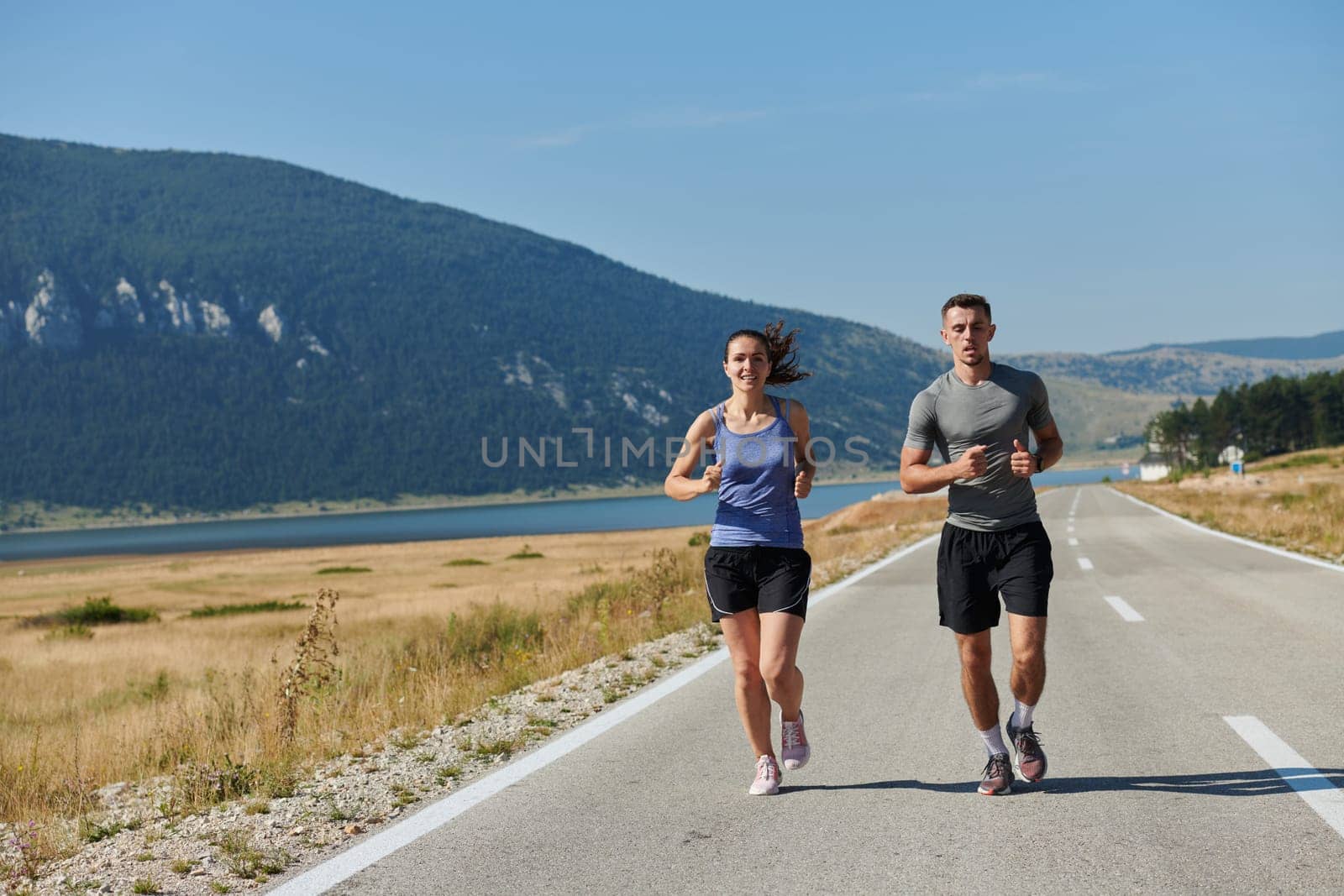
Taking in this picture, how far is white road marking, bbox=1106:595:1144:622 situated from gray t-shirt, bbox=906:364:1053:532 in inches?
297

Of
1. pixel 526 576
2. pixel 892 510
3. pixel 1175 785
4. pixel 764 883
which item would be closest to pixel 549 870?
pixel 764 883

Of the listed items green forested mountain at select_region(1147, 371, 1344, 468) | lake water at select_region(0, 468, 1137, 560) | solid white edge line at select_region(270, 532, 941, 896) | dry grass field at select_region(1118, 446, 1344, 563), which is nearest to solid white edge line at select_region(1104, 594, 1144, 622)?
solid white edge line at select_region(270, 532, 941, 896)

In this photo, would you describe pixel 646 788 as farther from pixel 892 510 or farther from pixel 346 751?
pixel 892 510

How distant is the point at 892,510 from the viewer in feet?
190

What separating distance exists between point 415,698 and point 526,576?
3484cm

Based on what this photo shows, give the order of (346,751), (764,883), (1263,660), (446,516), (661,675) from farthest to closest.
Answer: (446,516) → (661,675) → (1263,660) → (346,751) → (764,883)

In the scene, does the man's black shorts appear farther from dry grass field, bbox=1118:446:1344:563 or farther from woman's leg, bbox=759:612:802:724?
dry grass field, bbox=1118:446:1344:563

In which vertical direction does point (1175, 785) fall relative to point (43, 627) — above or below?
above

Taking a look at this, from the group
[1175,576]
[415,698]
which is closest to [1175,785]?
[415,698]

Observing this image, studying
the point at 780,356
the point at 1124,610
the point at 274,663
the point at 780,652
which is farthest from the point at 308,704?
the point at 1124,610

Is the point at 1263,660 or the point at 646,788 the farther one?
the point at 1263,660

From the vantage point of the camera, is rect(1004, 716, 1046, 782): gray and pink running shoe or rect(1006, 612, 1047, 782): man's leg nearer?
rect(1006, 612, 1047, 782): man's leg

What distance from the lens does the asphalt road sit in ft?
14.1

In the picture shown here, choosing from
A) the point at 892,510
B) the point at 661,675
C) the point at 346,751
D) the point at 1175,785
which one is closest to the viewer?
the point at 1175,785
